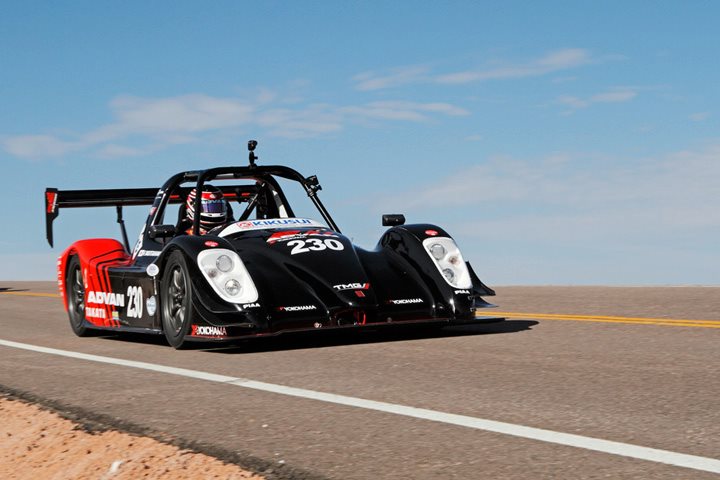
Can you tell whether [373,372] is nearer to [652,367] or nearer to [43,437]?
[652,367]

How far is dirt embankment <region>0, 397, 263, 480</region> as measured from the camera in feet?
13.3

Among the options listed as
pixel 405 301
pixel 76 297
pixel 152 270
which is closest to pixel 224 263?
pixel 152 270

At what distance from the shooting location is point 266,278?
310 inches

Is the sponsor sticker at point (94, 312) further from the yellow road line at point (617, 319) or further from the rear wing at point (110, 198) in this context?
the yellow road line at point (617, 319)

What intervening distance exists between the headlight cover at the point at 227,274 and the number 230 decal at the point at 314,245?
50cm

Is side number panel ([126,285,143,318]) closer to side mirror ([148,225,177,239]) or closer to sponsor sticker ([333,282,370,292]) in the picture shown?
side mirror ([148,225,177,239])

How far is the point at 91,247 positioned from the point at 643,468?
7.74 metres

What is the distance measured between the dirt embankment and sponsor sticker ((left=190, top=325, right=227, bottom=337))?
75.9 inches

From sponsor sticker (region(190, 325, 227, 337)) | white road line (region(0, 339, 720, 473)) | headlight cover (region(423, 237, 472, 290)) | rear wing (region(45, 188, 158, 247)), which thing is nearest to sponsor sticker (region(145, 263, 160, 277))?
sponsor sticker (region(190, 325, 227, 337))

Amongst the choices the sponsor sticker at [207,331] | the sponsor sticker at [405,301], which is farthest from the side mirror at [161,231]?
the sponsor sticker at [405,301]

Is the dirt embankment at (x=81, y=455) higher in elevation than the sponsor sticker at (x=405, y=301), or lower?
lower

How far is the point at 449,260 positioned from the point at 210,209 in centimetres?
225

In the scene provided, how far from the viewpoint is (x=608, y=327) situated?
8586mm

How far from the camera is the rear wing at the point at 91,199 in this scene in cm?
1127
